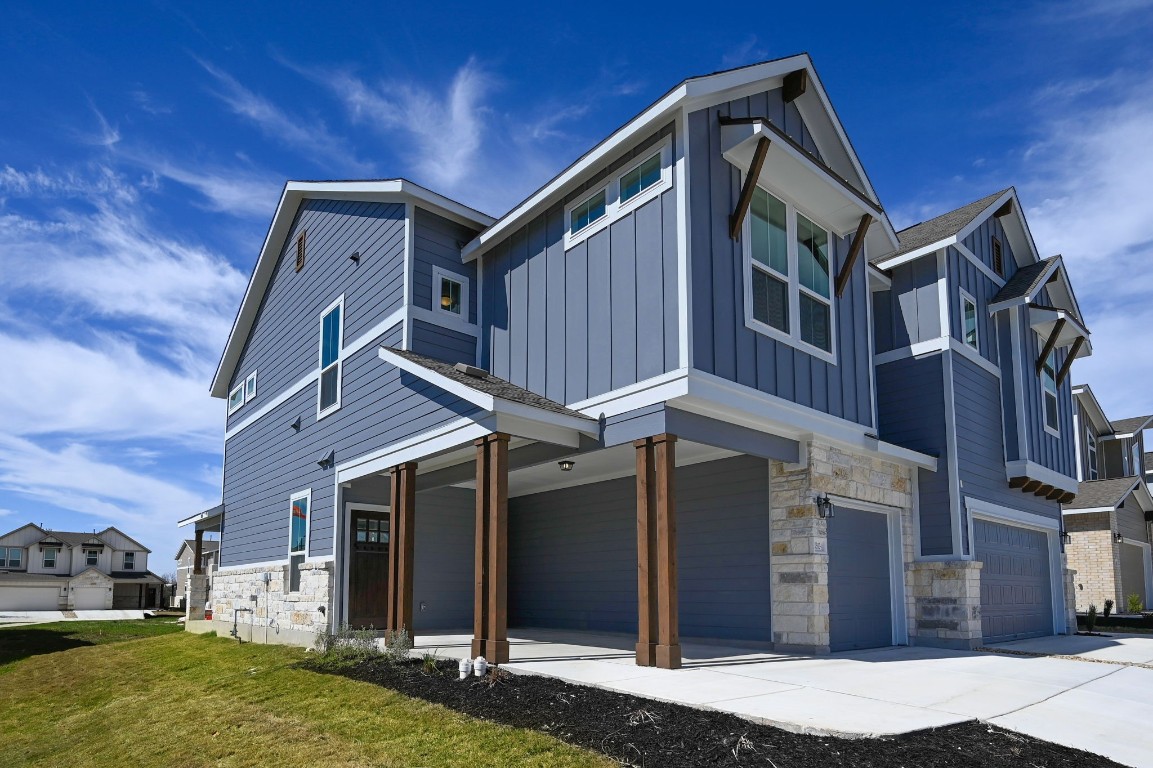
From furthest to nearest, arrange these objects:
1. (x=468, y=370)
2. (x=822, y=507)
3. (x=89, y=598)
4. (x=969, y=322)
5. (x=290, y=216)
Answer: (x=89, y=598) → (x=290, y=216) → (x=969, y=322) → (x=468, y=370) → (x=822, y=507)

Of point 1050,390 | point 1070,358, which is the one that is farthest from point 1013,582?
point 1070,358

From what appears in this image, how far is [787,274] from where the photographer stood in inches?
435

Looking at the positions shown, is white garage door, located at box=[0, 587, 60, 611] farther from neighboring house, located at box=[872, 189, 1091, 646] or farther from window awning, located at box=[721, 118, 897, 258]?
window awning, located at box=[721, 118, 897, 258]

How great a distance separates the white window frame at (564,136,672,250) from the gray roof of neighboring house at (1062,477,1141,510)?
62.2 feet

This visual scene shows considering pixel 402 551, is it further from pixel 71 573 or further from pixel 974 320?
pixel 71 573

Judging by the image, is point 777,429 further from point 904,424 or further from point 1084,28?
point 1084,28

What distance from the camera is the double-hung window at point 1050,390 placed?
665 inches

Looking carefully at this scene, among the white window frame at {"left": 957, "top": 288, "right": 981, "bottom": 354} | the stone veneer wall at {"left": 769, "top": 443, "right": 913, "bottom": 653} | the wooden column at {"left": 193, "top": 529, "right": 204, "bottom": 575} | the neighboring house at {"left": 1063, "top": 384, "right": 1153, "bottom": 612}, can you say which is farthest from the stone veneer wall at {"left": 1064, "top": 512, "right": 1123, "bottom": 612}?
the wooden column at {"left": 193, "top": 529, "right": 204, "bottom": 575}

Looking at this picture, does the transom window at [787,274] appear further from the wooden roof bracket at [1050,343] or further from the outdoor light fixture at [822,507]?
the wooden roof bracket at [1050,343]

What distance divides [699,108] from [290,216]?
412 inches

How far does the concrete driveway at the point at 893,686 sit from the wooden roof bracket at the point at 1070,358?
7473mm

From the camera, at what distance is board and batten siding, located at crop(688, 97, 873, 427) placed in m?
9.48

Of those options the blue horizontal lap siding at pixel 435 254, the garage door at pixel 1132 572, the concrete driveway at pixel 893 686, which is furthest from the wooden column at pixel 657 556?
the garage door at pixel 1132 572

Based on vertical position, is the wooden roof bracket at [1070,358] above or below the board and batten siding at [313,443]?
above
